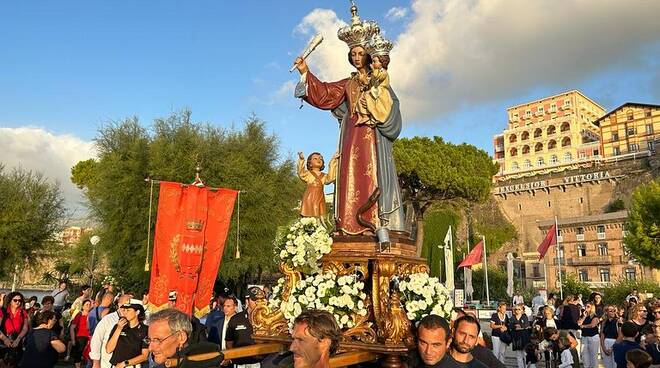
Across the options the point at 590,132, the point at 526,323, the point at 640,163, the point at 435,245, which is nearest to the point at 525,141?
the point at 590,132

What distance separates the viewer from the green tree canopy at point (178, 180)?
24344 millimetres

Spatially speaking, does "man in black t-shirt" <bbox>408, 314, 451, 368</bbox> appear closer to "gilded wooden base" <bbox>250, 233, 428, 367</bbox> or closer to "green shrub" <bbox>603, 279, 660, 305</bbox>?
"gilded wooden base" <bbox>250, 233, 428, 367</bbox>

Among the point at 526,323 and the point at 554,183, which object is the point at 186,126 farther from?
the point at 554,183

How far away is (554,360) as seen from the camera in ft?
32.8

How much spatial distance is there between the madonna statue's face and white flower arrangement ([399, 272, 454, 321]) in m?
2.97

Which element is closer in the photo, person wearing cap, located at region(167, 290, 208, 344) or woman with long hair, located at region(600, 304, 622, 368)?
person wearing cap, located at region(167, 290, 208, 344)

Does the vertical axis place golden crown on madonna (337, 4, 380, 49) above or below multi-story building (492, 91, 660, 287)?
below

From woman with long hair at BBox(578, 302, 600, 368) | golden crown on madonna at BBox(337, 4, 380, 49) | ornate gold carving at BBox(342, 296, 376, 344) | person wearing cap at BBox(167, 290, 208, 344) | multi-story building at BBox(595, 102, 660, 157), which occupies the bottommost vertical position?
woman with long hair at BBox(578, 302, 600, 368)

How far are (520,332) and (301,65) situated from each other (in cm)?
828

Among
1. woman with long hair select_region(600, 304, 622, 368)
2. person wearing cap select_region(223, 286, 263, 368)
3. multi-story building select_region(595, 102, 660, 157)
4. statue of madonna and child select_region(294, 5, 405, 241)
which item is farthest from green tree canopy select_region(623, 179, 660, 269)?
person wearing cap select_region(223, 286, 263, 368)

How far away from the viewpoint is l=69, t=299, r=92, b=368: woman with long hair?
10.3 m

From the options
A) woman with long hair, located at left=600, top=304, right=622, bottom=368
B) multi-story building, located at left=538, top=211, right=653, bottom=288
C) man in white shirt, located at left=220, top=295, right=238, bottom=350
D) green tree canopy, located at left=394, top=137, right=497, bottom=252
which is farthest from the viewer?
multi-story building, located at left=538, top=211, right=653, bottom=288

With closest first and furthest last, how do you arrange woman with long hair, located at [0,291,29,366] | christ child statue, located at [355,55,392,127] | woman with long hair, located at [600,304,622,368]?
christ child statue, located at [355,55,392,127]
woman with long hair, located at [0,291,29,366]
woman with long hair, located at [600,304,622,368]

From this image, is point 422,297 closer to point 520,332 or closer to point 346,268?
point 346,268
